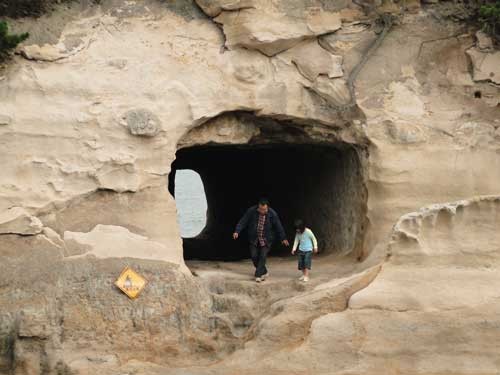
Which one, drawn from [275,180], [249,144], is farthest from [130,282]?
[275,180]

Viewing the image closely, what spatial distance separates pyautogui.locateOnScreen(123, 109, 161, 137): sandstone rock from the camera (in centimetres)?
792

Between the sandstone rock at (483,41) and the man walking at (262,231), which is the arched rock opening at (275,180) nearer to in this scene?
the man walking at (262,231)

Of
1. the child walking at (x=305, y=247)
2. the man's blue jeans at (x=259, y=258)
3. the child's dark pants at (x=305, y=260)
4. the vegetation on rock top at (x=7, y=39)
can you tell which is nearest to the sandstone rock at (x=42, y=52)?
the vegetation on rock top at (x=7, y=39)

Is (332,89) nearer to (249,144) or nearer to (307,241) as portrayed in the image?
(249,144)

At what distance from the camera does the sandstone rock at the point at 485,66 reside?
8609 millimetres

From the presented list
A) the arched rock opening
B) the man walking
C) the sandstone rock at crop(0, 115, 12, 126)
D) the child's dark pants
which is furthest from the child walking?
the sandstone rock at crop(0, 115, 12, 126)

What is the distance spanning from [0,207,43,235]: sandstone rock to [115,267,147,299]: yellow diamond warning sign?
32.3 inches

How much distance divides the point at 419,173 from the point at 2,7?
4.22 metres

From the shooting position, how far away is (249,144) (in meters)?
9.45

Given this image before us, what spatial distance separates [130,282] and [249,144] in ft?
8.16

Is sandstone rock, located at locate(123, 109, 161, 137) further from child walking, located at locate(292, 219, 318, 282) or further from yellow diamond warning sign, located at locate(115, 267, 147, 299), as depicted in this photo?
child walking, located at locate(292, 219, 318, 282)

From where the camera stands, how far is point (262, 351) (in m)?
6.94

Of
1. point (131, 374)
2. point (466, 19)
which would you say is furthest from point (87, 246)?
point (466, 19)

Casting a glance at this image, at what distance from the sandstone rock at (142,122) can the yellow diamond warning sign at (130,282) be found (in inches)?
49.6
